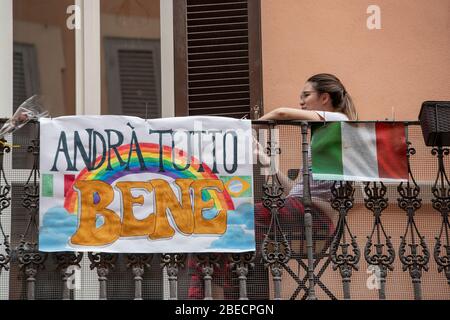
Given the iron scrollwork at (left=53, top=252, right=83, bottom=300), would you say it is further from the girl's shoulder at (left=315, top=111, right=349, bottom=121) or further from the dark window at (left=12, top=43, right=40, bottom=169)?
the dark window at (left=12, top=43, right=40, bottom=169)

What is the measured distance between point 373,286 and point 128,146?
1794 millimetres

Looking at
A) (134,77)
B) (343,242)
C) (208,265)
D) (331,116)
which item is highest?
(134,77)

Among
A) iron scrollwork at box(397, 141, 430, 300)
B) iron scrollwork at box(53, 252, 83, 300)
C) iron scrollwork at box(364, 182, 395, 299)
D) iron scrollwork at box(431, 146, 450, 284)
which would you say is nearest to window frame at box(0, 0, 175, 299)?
iron scrollwork at box(53, 252, 83, 300)

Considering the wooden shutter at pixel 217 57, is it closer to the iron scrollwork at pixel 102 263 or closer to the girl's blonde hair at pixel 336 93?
the girl's blonde hair at pixel 336 93

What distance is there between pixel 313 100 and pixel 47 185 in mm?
1925

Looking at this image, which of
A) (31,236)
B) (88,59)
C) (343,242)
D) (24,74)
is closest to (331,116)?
(343,242)

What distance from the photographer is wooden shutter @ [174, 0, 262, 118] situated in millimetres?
11750

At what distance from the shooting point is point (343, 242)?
10.4 meters

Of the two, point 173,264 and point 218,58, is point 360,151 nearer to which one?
point 173,264

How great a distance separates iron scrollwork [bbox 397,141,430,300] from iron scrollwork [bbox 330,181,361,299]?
0.99 feet

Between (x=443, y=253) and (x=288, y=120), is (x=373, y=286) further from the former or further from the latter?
(x=288, y=120)

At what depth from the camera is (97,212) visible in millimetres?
10242

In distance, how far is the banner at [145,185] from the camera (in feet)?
33.6

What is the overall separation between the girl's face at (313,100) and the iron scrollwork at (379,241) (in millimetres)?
733
